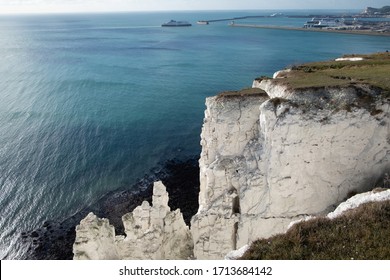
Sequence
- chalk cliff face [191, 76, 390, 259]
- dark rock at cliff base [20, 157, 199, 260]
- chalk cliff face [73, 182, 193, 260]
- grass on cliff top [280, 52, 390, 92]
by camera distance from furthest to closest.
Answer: dark rock at cliff base [20, 157, 199, 260], chalk cliff face [73, 182, 193, 260], grass on cliff top [280, 52, 390, 92], chalk cliff face [191, 76, 390, 259]

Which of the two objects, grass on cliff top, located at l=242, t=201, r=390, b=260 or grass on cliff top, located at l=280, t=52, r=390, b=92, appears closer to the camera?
grass on cliff top, located at l=242, t=201, r=390, b=260

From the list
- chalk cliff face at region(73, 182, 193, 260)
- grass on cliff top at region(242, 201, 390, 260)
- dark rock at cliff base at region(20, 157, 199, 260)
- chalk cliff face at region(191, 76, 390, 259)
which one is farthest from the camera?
dark rock at cliff base at region(20, 157, 199, 260)

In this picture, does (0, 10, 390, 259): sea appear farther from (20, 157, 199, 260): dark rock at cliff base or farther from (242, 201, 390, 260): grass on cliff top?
(242, 201, 390, 260): grass on cliff top

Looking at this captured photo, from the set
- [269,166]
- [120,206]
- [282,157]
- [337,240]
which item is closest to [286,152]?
[282,157]

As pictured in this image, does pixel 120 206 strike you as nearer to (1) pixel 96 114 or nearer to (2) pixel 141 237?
(2) pixel 141 237

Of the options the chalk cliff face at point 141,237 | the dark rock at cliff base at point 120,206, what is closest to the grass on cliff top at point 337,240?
the chalk cliff face at point 141,237

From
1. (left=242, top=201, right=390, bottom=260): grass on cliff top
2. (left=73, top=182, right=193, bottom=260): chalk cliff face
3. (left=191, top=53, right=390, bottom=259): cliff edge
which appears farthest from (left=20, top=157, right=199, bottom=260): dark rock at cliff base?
(left=242, top=201, right=390, bottom=260): grass on cliff top

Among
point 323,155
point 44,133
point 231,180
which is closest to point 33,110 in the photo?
point 44,133
